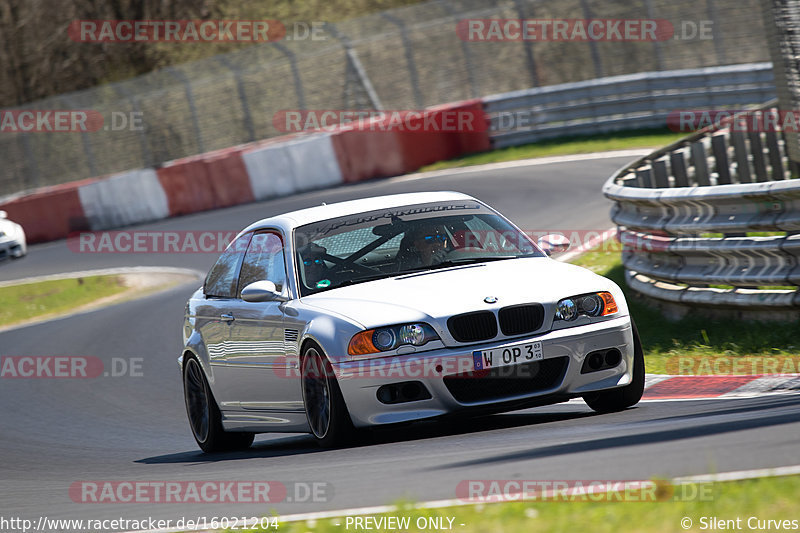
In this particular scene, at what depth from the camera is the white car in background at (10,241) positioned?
Answer: 76.5ft

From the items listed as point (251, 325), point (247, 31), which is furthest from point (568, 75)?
point (251, 325)

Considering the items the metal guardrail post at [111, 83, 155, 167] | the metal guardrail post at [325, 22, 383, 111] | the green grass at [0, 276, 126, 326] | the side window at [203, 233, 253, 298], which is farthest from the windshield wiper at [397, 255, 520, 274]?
the metal guardrail post at [325, 22, 383, 111]

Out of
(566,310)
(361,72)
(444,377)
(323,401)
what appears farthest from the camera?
(361,72)

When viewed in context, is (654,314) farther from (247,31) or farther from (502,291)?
(247,31)

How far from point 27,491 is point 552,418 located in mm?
3301

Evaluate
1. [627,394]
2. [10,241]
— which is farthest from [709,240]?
[10,241]

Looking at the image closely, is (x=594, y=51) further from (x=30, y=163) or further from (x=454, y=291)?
(x=454, y=291)

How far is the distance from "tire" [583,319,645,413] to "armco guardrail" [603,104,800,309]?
193 centimetres

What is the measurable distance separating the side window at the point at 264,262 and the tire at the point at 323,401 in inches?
31.0

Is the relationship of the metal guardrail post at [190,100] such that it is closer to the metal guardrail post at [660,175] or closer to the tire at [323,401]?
the metal guardrail post at [660,175]

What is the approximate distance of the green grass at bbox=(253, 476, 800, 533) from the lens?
4094mm

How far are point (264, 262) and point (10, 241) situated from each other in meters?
16.1

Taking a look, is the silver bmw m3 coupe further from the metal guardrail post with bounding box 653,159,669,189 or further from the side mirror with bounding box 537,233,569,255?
the metal guardrail post with bounding box 653,159,669,189

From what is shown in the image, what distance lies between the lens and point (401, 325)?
7.00 meters
